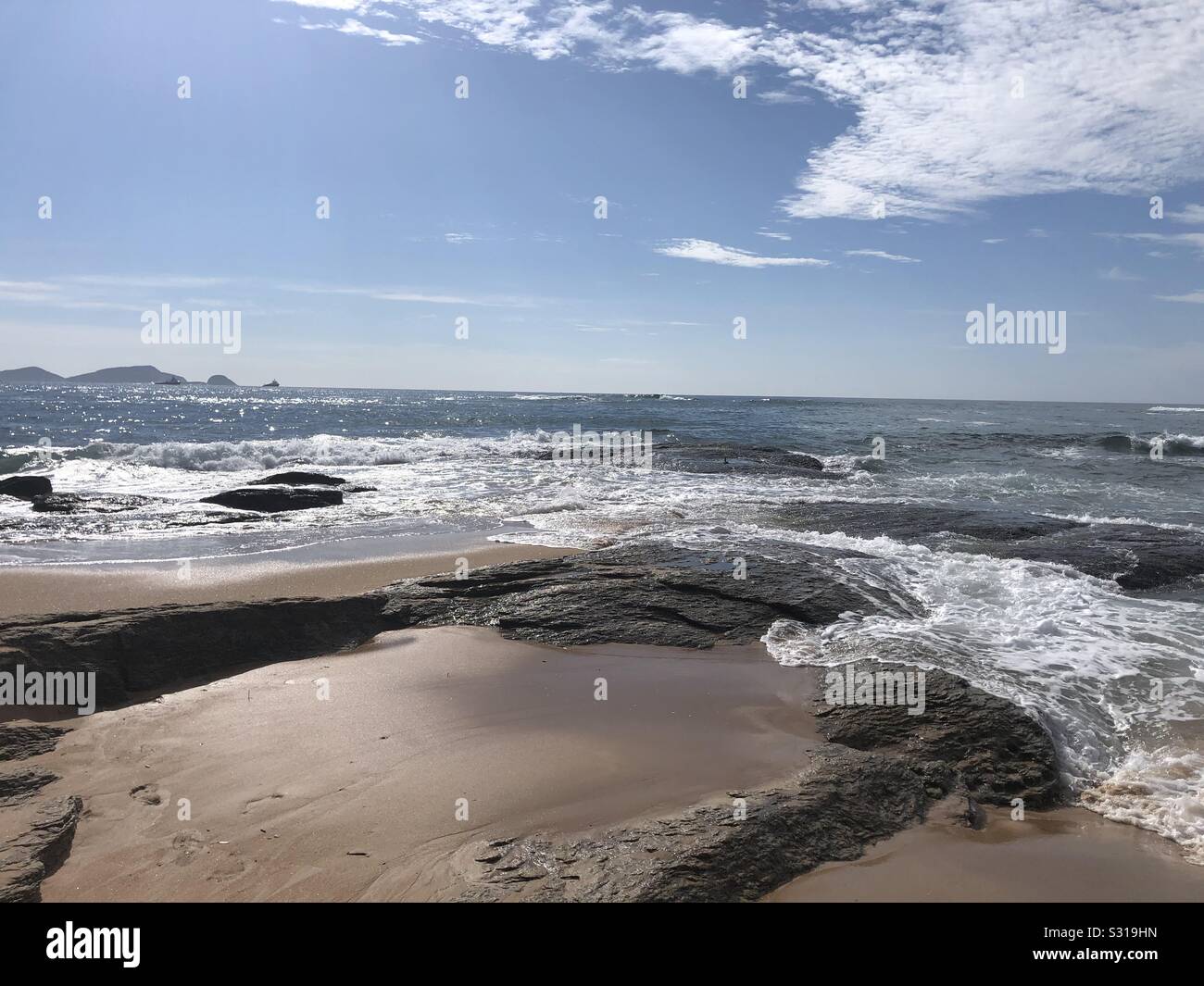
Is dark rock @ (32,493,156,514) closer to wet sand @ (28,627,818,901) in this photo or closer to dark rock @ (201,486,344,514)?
dark rock @ (201,486,344,514)

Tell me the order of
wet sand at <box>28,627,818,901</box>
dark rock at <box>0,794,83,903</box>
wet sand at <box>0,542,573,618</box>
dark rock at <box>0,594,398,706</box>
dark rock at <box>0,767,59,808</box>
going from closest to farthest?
dark rock at <box>0,794,83,903</box> < wet sand at <box>28,627,818,901</box> < dark rock at <box>0,767,59,808</box> < dark rock at <box>0,594,398,706</box> < wet sand at <box>0,542,573,618</box>

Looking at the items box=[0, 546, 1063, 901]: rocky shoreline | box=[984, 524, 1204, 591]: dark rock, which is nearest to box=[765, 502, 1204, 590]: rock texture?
box=[984, 524, 1204, 591]: dark rock

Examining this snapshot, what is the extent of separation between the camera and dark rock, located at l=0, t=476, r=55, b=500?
572 inches

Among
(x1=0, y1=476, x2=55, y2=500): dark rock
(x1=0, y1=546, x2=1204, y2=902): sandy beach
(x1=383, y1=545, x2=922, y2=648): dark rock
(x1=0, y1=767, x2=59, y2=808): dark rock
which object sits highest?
(x1=0, y1=476, x2=55, y2=500): dark rock

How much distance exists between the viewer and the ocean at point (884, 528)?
5.18m

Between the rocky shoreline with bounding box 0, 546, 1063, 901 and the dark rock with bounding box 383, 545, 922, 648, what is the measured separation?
21mm

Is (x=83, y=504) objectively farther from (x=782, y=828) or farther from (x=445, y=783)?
(x=782, y=828)

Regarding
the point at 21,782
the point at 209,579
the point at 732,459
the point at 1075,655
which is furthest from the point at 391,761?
the point at 732,459

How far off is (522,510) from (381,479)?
22.6ft

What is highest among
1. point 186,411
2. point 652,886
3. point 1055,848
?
point 186,411

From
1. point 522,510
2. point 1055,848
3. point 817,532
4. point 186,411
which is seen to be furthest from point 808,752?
point 186,411
